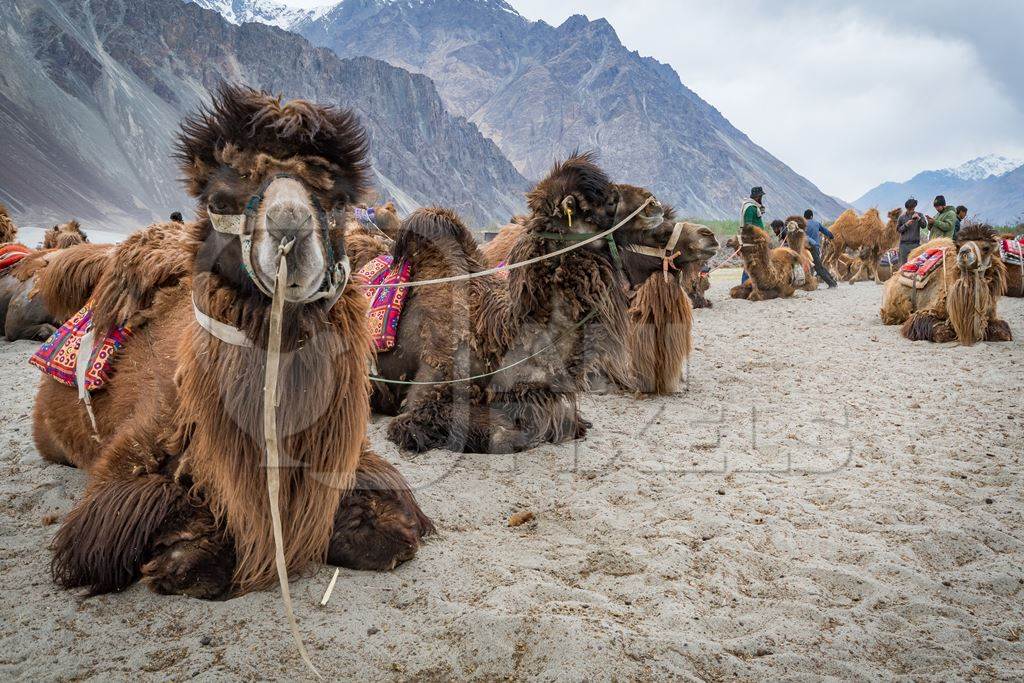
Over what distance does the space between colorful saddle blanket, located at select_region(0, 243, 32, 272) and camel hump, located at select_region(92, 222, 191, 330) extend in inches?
268

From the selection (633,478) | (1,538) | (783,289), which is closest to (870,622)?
(633,478)

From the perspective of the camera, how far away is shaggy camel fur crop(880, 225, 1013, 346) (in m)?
7.53

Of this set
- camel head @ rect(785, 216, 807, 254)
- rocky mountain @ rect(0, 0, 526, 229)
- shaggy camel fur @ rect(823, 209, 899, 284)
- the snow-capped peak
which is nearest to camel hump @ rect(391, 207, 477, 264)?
camel head @ rect(785, 216, 807, 254)

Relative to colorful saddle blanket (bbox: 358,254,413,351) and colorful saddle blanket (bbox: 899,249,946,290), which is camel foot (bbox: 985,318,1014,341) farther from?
colorful saddle blanket (bbox: 358,254,413,351)

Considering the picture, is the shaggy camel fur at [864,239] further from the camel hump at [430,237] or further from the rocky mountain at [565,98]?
the rocky mountain at [565,98]

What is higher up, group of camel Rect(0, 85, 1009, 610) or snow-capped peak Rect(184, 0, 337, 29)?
snow-capped peak Rect(184, 0, 337, 29)

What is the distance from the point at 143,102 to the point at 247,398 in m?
58.2

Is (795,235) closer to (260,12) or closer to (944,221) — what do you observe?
(944,221)

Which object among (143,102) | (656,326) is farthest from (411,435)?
(143,102)

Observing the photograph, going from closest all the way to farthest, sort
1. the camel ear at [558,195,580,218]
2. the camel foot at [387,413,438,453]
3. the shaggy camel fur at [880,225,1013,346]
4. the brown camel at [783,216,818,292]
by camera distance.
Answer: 1. the camel ear at [558,195,580,218]
2. the camel foot at [387,413,438,453]
3. the shaggy camel fur at [880,225,1013,346]
4. the brown camel at [783,216,818,292]

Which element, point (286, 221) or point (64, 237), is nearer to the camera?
point (286, 221)

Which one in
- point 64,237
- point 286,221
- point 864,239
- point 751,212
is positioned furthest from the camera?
point 864,239

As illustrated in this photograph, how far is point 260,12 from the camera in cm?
12900

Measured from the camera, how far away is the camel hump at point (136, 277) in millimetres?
2941
